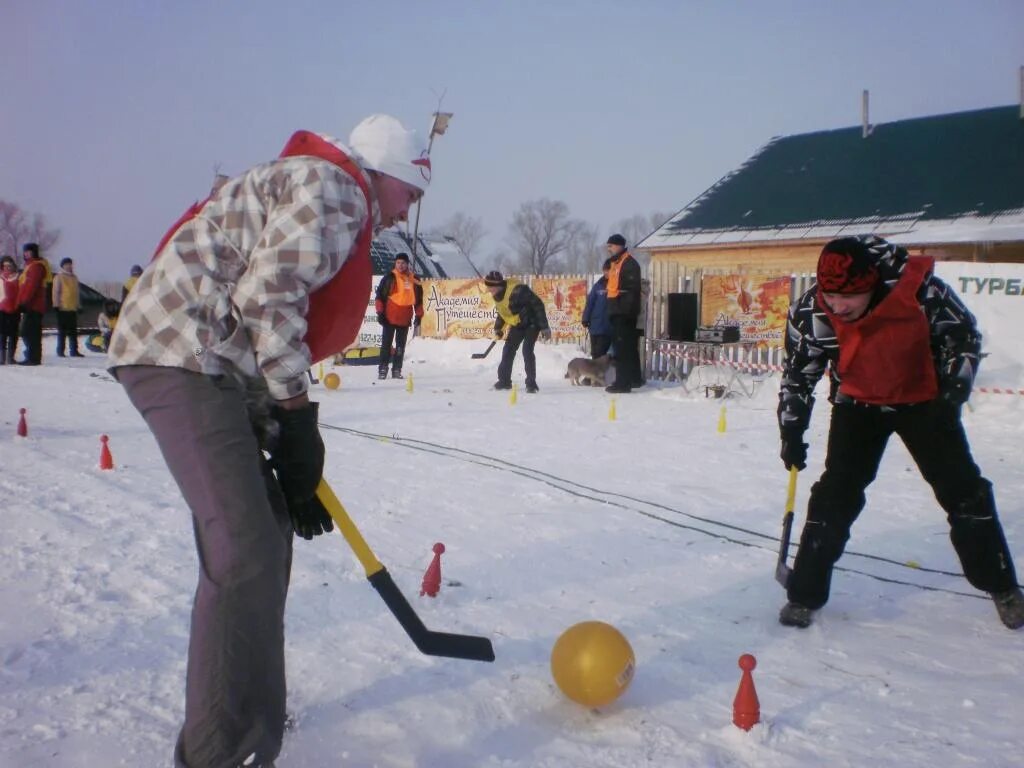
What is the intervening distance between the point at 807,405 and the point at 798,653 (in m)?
1.08

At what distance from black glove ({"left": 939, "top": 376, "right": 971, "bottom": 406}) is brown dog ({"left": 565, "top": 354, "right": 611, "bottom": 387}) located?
9.64 m

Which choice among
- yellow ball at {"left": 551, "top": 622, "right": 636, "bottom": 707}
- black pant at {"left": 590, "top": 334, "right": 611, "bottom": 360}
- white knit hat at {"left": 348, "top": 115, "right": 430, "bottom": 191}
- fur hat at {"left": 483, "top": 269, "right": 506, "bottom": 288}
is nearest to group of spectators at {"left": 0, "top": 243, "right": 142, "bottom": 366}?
fur hat at {"left": 483, "top": 269, "right": 506, "bottom": 288}

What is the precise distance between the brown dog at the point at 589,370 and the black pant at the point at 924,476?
369 inches

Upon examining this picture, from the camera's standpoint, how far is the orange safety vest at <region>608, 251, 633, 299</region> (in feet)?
39.0

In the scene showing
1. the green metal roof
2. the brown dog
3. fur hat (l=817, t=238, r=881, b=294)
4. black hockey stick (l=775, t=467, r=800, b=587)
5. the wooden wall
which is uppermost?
the green metal roof

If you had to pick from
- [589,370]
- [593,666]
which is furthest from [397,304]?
[593,666]

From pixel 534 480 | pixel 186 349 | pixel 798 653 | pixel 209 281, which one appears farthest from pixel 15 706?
pixel 534 480

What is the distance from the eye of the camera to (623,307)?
1199 centimetres

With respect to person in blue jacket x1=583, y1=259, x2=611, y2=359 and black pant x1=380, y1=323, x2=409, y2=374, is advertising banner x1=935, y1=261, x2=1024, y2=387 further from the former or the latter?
black pant x1=380, y1=323, x2=409, y2=374

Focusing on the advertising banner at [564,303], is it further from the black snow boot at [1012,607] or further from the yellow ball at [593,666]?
the yellow ball at [593,666]

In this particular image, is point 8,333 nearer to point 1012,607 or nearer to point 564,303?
point 564,303

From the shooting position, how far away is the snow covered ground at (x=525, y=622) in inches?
101

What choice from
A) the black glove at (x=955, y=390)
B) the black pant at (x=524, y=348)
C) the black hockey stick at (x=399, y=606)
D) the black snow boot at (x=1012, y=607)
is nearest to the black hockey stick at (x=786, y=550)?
the black glove at (x=955, y=390)

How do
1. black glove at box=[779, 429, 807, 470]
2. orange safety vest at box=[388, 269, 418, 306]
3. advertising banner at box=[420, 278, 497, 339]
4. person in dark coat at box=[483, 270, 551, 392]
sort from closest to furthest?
1. black glove at box=[779, 429, 807, 470]
2. person in dark coat at box=[483, 270, 551, 392]
3. orange safety vest at box=[388, 269, 418, 306]
4. advertising banner at box=[420, 278, 497, 339]
